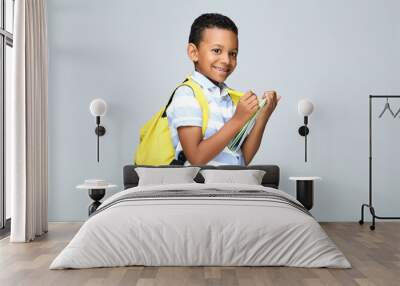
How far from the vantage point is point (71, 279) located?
4285 millimetres

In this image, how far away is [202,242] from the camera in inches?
187

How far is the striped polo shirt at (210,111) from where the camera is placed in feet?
24.2

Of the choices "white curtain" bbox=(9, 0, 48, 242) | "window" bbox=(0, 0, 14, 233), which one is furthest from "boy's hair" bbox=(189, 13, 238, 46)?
"window" bbox=(0, 0, 14, 233)

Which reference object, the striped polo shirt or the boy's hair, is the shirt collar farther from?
the boy's hair

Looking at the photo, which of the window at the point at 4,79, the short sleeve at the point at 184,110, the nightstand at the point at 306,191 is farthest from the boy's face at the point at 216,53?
the window at the point at 4,79

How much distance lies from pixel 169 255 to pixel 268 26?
390 cm

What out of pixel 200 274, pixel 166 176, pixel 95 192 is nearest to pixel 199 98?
pixel 166 176

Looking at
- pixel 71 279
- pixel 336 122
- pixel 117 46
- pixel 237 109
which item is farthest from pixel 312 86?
pixel 71 279

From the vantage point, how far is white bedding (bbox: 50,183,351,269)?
15.5ft

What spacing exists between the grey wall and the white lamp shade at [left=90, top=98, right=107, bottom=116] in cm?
21

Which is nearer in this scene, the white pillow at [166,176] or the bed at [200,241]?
the bed at [200,241]

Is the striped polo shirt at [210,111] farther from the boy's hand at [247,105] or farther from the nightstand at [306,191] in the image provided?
the nightstand at [306,191]

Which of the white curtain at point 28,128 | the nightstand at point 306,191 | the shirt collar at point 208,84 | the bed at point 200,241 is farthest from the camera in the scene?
the shirt collar at point 208,84

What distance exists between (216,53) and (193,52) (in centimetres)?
30
